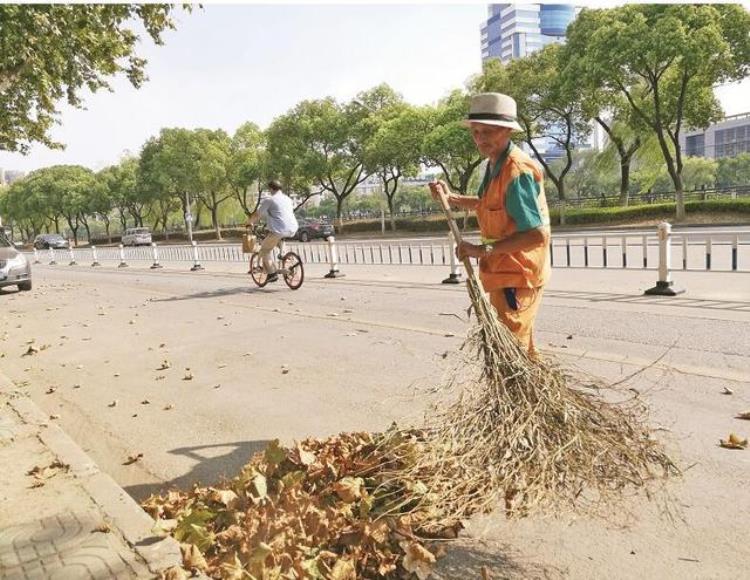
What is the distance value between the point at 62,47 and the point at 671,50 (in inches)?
963

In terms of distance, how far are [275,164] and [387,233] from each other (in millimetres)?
10149

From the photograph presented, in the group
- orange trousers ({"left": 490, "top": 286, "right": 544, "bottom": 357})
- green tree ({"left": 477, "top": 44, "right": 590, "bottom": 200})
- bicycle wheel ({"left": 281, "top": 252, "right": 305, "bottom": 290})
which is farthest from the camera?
green tree ({"left": 477, "top": 44, "right": 590, "bottom": 200})

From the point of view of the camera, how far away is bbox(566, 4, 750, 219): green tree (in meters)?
25.6

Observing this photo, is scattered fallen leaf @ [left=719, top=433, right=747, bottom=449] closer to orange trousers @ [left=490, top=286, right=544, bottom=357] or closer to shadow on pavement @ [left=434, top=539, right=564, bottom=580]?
orange trousers @ [left=490, top=286, right=544, bottom=357]

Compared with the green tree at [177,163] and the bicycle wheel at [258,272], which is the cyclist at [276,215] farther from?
the green tree at [177,163]

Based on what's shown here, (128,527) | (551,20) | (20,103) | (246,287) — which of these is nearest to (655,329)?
(128,527)

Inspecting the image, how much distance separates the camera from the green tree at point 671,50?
25.6 metres

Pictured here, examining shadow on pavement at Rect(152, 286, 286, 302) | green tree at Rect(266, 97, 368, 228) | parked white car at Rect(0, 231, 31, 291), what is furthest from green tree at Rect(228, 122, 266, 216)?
shadow on pavement at Rect(152, 286, 286, 302)

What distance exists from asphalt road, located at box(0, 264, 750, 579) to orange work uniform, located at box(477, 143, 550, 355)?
1.35 ft

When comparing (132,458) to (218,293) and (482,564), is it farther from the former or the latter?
(218,293)

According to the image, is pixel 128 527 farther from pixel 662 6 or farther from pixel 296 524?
pixel 662 6

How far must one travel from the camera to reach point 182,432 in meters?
4.59

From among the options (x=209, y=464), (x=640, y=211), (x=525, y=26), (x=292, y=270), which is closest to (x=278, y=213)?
(x=292, y=270)

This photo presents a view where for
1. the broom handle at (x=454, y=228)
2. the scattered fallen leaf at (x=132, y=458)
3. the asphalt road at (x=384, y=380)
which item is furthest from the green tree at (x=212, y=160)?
the broom handle at (x=454, y=228)
